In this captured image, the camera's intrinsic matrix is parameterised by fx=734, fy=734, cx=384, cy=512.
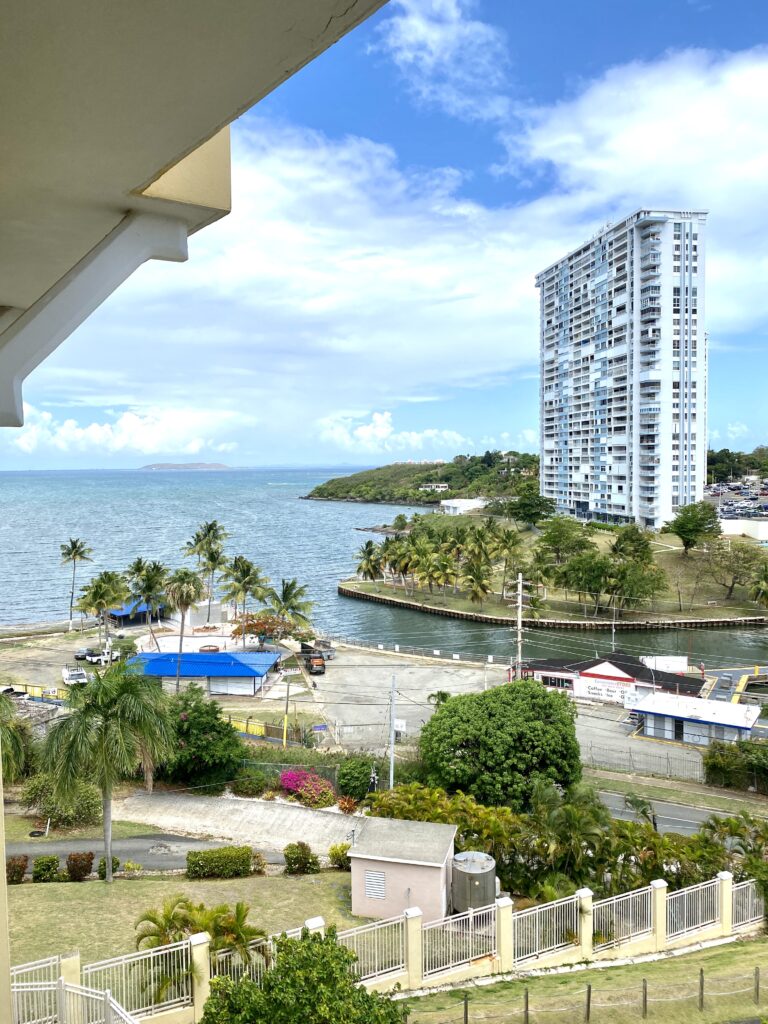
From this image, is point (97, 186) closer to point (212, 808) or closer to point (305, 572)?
point (212, 808)

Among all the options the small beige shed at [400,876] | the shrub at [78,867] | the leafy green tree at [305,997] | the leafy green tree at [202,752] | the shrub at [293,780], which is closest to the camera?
the leafy green tree at [305,997]

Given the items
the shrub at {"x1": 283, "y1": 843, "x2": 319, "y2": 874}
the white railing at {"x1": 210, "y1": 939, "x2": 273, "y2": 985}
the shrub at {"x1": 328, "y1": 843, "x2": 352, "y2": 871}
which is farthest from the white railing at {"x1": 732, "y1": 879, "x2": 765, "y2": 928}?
the white railing at {"x1": 210, "y1": 939, "x2": 273, "y2": 985}

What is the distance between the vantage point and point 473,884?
11.9 metres

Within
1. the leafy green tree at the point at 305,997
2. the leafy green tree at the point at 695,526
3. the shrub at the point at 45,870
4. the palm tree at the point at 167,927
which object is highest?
the leafy green tree at the point at 695,526

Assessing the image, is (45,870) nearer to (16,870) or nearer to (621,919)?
(16,870)

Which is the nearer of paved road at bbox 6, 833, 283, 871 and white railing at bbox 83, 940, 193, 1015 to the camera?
white railing at bbox 83, 940, 193, 1015

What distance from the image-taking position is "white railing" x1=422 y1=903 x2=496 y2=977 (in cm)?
Result: 994

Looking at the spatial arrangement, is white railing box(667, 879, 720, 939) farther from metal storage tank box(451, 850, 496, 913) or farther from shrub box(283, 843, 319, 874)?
shrub box(283, 843, 319, 874)

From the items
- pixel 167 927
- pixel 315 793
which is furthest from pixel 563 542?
pixel 167 927

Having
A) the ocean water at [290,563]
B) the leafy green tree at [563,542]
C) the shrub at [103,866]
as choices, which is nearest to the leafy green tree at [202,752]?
the shrub at [103,866]

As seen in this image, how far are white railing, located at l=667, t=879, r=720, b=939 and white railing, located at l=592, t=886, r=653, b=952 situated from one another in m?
0.39

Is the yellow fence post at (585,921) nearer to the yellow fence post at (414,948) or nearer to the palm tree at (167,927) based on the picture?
the yellow fence post at (414,948)

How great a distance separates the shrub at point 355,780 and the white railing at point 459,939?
7.73 m

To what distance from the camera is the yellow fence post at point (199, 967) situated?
8484 millimetres
